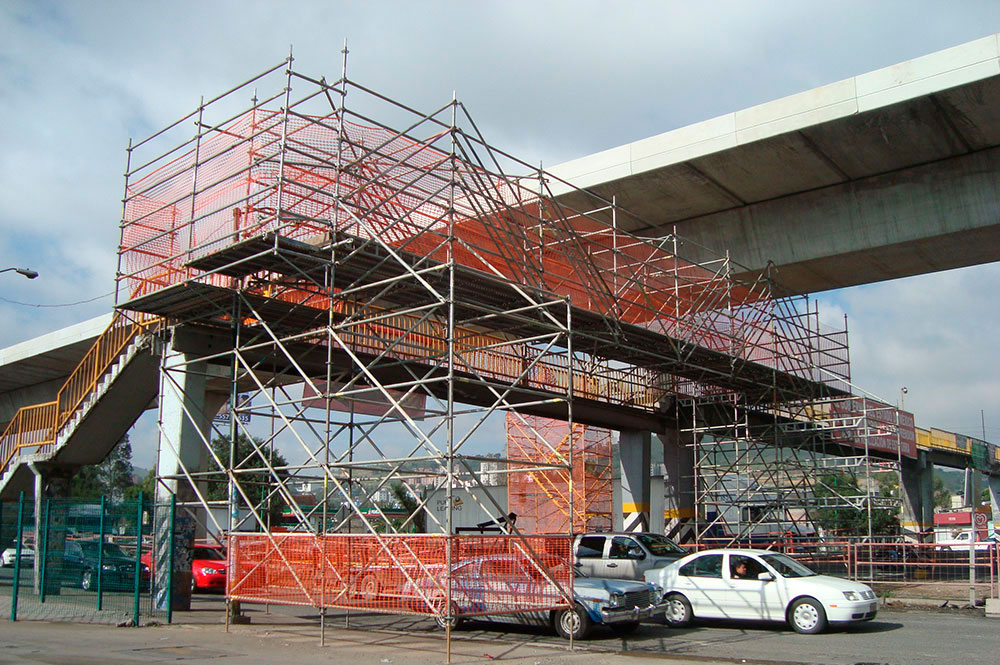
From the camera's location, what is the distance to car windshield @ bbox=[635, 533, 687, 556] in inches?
816

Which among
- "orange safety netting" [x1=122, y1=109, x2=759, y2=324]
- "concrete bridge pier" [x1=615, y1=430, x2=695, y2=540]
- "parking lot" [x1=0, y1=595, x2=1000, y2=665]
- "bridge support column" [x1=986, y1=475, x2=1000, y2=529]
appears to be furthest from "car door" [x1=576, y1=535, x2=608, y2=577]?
"bridge support column" [x1=986, y1=475, x2=1000, y2=529]

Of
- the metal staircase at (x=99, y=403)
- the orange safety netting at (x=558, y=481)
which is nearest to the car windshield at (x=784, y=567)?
the metal staircase at (x=99, y=403)

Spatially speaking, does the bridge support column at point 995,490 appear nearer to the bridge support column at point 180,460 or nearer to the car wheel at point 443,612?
the bridge support column at point 180,460

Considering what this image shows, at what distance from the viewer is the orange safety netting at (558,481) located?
39.2 meters

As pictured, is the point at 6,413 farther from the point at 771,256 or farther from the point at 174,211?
the point at 771,256

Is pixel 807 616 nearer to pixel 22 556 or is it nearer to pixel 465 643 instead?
pixel 465 643

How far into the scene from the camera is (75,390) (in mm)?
21047

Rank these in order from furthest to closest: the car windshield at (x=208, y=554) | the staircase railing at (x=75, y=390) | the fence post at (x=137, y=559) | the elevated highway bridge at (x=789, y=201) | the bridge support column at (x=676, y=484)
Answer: the bridge support column at (x=676, y=484) → the car windshield at (x=208, y=554) → the staircase railing at (x=75, y=390) → the elevated highway bridge at (x=789, y=201) → the fence post at (x=137, y=559)

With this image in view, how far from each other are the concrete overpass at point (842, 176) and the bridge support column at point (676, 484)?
7661mm

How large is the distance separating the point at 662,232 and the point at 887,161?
6.33m

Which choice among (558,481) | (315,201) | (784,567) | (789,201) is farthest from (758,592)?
(558,481)

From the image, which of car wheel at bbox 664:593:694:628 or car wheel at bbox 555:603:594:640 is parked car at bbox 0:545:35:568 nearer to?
car wheel at bbox 555:603:594:640

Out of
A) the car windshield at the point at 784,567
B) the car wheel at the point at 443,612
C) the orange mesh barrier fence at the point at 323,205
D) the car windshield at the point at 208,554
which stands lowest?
the car windshield at the point at 208,554

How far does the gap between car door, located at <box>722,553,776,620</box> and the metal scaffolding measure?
3.42 metres
